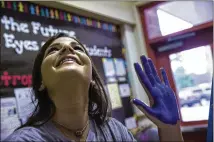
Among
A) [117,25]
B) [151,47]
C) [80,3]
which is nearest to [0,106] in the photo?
[80,3]

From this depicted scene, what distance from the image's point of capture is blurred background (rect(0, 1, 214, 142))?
209 cm

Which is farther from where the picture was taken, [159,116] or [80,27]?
[80,27]

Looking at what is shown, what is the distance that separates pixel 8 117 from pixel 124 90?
1398 millimetres

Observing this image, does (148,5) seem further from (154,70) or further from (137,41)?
(154,70)

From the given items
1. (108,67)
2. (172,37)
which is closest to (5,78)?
(108,67)

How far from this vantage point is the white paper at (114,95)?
2.51 meters

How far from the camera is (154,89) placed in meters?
0.67

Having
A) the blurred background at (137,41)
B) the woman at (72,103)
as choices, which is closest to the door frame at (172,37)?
the blurred background at (137,41)

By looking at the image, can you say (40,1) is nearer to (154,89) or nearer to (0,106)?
(0,106)

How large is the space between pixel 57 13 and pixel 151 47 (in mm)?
1348

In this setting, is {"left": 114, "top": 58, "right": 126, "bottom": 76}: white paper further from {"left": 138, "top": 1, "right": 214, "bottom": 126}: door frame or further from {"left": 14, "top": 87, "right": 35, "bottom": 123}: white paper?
{"left": 14, "top": 87, "right": 35, "bottom": 123}: white paper

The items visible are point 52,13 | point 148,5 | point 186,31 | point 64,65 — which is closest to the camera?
point 64,65

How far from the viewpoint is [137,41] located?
306 cm

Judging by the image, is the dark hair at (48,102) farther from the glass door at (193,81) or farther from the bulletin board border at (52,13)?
the glass door at (193,81)
